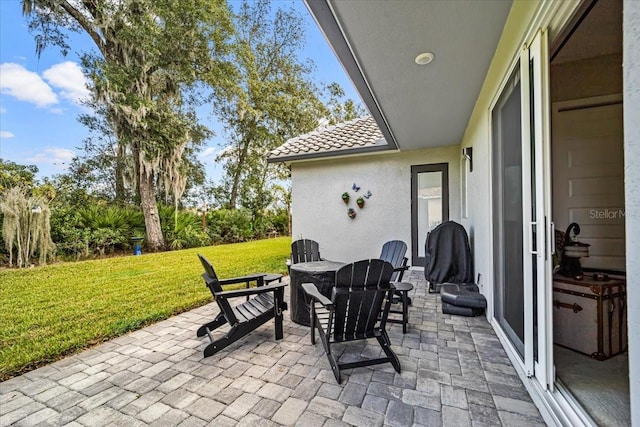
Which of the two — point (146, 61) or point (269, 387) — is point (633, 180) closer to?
point (269, 387)

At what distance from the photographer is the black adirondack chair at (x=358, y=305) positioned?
2.35 metres

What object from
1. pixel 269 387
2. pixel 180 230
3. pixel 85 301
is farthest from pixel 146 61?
pixel 269 387

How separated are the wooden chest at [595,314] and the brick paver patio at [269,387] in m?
0.63

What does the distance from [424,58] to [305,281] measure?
2676 mm

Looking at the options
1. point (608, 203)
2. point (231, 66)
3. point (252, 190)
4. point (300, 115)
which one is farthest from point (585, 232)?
point (252, 190)

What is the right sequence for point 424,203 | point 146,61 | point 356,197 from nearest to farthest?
point 424,203 < point 356,197 < point 146,61

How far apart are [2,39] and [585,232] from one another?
685 inches

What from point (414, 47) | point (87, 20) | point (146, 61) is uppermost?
point (87, 20)

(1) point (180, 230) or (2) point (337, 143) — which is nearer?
(2) point (337, 143)

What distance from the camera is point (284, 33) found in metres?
15.1

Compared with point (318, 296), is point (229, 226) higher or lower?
higher

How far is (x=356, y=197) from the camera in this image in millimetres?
6902

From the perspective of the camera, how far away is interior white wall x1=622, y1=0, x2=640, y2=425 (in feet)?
3.07

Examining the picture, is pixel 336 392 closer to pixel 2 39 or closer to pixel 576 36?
pixel 576 36
